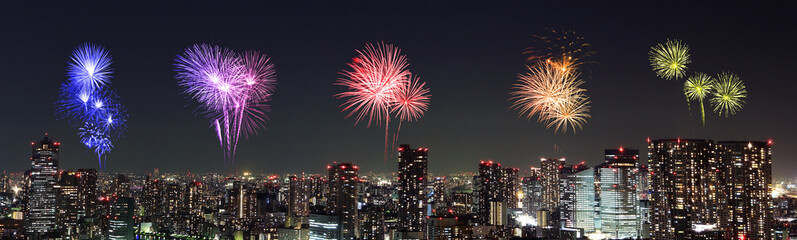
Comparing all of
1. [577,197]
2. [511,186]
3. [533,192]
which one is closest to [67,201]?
[511,186]

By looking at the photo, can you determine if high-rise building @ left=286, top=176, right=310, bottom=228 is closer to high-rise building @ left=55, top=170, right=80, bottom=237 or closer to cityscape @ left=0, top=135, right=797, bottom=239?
cityscape @ left=0, top=135, right=797, bottom=239

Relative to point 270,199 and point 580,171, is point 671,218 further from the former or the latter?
point 270,199

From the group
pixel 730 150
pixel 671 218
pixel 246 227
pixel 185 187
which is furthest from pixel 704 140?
pixel 185 187

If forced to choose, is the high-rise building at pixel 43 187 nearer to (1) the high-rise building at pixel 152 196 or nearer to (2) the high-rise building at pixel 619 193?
(1) the high-rise building at pixel 152 196

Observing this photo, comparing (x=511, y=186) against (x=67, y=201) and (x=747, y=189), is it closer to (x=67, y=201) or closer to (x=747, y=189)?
(x=747, y=189)

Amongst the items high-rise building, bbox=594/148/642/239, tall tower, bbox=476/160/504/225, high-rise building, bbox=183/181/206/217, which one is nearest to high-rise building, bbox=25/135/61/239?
high-rise building, bbox=183/181/206/217
